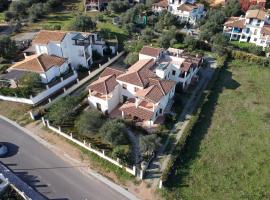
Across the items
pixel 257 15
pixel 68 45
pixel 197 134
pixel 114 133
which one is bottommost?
pixel 197 134

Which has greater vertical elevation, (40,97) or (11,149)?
(40,97)

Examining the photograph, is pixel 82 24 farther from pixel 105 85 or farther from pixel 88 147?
pixel 88 147

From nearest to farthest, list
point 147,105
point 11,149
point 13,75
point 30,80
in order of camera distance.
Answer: point 11,149 < point 147,105 < point 30,80 < point 13,75

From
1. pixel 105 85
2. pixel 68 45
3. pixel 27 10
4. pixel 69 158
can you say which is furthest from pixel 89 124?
pixel 27 10

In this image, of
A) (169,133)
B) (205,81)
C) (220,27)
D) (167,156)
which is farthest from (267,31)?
(167,156)

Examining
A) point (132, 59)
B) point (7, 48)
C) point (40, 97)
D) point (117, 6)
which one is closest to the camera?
point (40, 97)

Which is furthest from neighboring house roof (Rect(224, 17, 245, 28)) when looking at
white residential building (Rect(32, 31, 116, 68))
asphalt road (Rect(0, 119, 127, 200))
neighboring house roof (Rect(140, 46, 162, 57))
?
asphalt road (Rect(0, 119, 127, 200))

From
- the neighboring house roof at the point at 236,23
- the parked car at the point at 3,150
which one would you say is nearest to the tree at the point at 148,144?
the parked car at the point at 3,150
